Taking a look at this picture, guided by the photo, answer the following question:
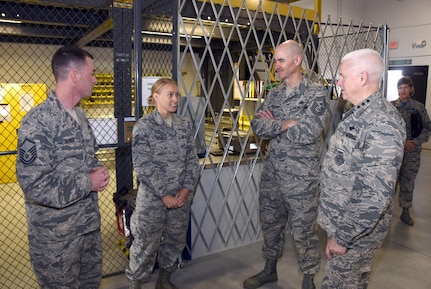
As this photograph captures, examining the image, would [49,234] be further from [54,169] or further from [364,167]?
[364,167]

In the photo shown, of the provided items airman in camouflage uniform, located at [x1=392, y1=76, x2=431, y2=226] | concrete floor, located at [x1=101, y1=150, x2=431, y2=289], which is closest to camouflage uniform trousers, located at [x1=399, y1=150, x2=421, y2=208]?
airman in camouflage uniform, located at [x1=392, y1=76, x2=431, y2=226]

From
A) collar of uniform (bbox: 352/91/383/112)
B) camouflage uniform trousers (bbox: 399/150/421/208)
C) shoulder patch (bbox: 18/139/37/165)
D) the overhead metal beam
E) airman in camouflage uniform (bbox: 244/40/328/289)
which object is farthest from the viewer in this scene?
camouflage uniform trousers (bbox: 399/150/421/208)

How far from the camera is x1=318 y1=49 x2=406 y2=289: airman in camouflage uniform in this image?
1410 mm

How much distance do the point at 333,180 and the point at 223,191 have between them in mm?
1497

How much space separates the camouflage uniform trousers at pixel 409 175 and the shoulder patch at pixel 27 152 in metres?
3.47

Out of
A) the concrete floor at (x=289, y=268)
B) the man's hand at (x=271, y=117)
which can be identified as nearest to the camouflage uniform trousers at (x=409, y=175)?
the concrete floor at (x=289, y=268)

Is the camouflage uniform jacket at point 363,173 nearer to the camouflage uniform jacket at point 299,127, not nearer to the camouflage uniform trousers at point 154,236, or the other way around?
the camouflage uniform jacket at point 299,127

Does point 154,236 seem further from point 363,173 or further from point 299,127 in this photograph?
point 363,173


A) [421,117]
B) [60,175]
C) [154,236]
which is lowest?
[154,236]

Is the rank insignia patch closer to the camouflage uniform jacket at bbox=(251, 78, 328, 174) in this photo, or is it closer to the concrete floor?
the camouflage uniform jacket at bbox=(251, 78, 328, 174)

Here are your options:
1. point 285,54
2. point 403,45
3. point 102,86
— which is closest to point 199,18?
point 285,54

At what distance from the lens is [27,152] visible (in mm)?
1407

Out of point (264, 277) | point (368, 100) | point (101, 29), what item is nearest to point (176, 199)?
point (264, 277)

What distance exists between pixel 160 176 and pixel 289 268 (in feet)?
4.26
